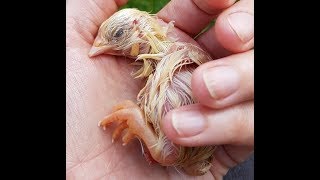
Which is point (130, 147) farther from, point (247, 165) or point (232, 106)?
point (247, 165)

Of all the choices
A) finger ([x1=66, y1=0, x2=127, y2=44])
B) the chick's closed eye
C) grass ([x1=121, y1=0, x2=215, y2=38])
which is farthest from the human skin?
grass ([x1=121, y1=0, x2=215, y2=38])

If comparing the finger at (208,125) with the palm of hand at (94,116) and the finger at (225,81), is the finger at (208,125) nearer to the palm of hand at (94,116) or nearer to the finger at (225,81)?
the finger at (225,81)

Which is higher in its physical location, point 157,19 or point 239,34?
point 239,34

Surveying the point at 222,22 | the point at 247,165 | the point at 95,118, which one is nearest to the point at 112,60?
the point at 95,118

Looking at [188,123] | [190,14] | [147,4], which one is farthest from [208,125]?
[147,4]

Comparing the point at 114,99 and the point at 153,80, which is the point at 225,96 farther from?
the point at 114,99

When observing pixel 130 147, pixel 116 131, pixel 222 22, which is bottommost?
pixel 130 147

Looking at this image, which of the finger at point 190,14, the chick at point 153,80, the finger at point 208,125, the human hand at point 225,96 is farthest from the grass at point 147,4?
the finger at point 208,125

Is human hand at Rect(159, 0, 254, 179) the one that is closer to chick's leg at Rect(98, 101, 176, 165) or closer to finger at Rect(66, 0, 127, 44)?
chick's leg at Rect(98, 101, 176, 165)
